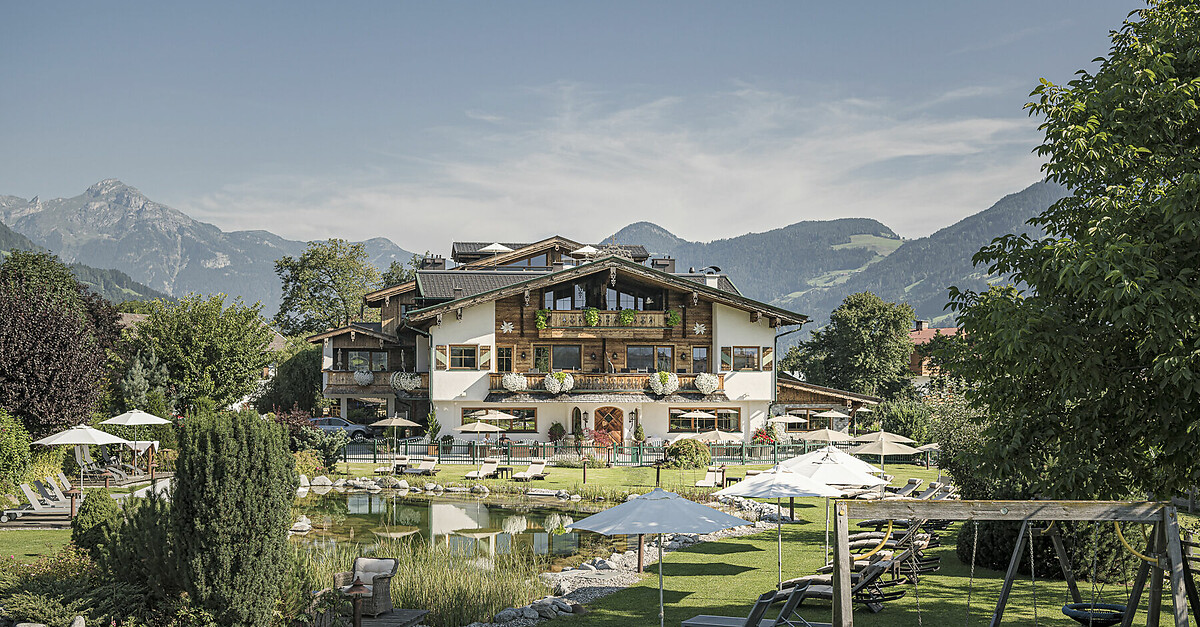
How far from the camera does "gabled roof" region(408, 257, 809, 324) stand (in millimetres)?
37969

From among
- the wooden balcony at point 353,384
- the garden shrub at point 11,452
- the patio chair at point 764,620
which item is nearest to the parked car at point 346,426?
the wooden balcony at point 353,384

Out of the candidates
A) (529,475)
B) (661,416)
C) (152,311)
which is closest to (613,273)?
(661,416)

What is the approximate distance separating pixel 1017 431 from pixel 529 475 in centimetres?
2046

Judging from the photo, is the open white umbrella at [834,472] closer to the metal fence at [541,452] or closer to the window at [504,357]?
the metal fence at [541,452]

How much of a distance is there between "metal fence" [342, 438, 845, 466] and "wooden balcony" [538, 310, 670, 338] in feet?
16.7

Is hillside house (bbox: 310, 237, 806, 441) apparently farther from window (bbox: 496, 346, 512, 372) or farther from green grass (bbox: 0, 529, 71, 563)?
green grass (bbox: 0, 529, 71, 563)

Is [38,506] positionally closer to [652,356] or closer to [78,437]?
[78,437]

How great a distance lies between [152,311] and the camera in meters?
35.9

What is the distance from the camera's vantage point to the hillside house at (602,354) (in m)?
38.7

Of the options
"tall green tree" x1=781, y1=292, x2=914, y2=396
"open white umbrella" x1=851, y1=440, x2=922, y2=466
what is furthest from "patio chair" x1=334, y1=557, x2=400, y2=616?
"tall green tree" x1=781, y1=292, x2=914, y2=396

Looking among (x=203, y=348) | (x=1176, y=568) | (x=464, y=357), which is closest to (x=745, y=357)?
(x=464, y=357)

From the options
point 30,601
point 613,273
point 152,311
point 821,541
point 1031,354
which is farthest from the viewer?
point 613,273

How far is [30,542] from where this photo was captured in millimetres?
16172

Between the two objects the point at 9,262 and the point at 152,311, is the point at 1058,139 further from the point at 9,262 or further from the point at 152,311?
the point at 9,262
